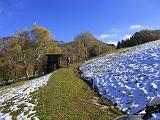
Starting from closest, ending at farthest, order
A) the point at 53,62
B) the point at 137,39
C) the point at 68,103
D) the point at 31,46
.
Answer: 1. the point at 68,103
2. the point at 53,62
3. the point at 31,46
4. the point at 137,39

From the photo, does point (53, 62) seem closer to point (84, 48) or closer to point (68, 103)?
point (68, 103)

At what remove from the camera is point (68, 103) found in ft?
77.4

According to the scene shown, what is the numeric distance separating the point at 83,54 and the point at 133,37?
24.9 metres

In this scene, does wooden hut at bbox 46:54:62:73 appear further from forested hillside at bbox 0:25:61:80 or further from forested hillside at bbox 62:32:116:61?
forested hillside at bbox 62:32:116:61

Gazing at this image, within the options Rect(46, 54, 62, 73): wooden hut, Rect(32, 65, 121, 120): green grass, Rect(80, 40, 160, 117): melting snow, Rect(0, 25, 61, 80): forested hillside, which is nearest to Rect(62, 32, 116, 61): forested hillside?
Rect(0, 25, 61, 80): forested hillside

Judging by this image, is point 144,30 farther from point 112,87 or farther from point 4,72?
point 112,87

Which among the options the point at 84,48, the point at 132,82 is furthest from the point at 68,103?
the point at 84,48

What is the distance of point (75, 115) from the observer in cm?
2077

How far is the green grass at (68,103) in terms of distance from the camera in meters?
20.7

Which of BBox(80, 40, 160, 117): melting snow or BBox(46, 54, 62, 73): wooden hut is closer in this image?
BBox(80, 40, 160, 117): melting snow

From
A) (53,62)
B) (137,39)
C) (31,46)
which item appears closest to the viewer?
(53,62)

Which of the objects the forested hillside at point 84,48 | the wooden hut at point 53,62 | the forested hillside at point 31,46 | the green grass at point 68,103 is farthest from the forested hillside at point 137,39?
the green grass at point 68,103

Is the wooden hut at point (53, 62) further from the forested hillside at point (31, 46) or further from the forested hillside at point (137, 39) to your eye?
the forested hillside at point (137, 39)

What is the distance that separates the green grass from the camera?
20688 millimetres
